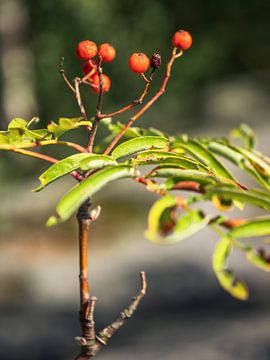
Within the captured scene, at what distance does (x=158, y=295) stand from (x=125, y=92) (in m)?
5.23


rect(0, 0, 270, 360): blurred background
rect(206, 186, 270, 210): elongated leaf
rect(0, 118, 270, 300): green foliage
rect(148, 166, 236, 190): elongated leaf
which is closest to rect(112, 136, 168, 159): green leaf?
rect(0, 118, 270, 300): green foliage

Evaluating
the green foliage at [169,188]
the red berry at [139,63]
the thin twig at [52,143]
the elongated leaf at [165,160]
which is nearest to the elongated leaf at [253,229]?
the green foliage at [169,188]

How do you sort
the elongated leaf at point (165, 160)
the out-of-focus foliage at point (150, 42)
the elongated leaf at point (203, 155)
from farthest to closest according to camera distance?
the out-of-focus foliage at point (150, 42) → the elongated leaf at point (203, 155) → the elongated leaf at point (165, 160)

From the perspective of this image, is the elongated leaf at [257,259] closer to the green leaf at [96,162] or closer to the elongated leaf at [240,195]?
the elongated leaf at [240,195]

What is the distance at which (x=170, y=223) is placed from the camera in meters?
0.90

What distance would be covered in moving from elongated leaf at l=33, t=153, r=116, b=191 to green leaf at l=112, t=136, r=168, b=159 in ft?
0.30

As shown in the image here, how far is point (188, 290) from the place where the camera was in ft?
19.6

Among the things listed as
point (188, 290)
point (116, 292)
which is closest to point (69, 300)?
point (116, 292)

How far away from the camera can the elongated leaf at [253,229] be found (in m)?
0.89

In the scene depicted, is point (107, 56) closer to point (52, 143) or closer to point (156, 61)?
point (156, 61)

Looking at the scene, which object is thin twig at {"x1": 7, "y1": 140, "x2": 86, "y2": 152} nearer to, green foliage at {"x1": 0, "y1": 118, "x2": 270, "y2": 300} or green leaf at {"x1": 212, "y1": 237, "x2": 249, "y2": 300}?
green foliage at {"x1": 0, "y1": 118, "x2": 270, "y2": 300}

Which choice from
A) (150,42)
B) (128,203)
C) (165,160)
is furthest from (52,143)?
(150,42)

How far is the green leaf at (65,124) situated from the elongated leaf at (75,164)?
5 centimetres

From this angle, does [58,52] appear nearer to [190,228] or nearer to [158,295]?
[158,295]
